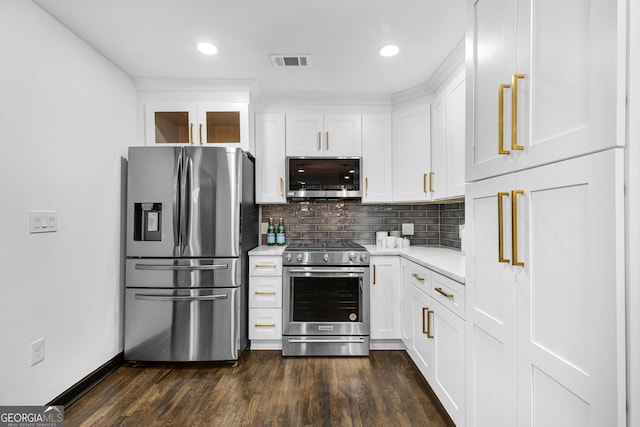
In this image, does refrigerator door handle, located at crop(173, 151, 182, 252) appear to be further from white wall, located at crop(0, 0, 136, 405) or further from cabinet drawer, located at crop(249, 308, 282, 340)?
cabinet drawer, located at crop(249, 308, 282, 340)

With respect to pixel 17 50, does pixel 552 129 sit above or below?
below

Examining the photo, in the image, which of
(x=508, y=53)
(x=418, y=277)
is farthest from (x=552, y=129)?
(x=418, y=277)

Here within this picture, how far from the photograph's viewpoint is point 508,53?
116cm

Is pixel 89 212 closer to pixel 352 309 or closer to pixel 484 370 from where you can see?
pixel 352 309

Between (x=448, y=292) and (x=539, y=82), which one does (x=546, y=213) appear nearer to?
(x=539, y=82)

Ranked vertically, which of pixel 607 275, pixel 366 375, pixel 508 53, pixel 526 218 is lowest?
pixel 366 375

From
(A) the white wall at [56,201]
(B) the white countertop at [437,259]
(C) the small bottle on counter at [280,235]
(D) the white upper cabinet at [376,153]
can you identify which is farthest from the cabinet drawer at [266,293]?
(D) the white upper cabinet at [376,153]

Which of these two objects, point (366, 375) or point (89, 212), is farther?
point (366, 375)

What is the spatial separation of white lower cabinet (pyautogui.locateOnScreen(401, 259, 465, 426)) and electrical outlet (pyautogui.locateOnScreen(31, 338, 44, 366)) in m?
2.39

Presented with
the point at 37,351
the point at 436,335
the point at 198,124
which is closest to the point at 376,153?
the point at 198,124

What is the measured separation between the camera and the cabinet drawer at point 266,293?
293 centimetres

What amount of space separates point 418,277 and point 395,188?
1.16m

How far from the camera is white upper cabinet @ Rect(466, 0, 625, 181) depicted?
2.50 ft

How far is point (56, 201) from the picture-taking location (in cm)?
204
